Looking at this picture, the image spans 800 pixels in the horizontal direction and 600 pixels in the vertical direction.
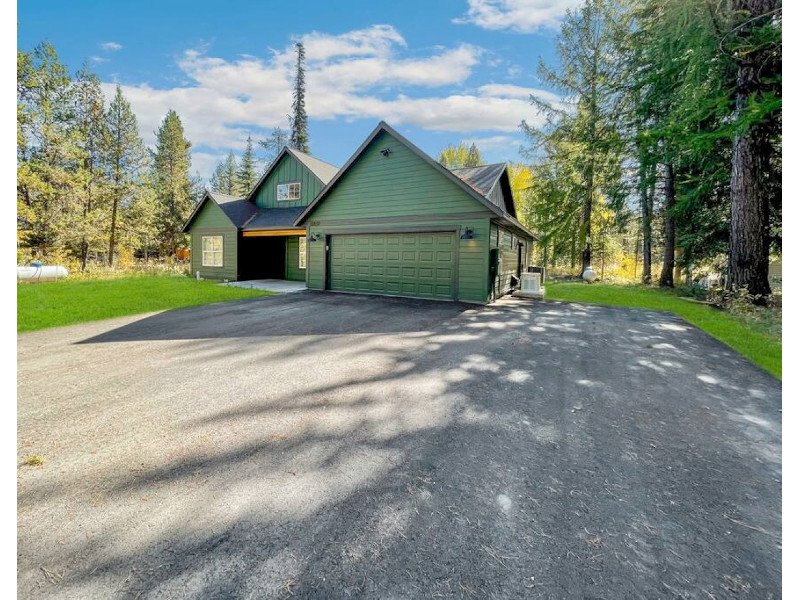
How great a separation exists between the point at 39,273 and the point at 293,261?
33.7 feet

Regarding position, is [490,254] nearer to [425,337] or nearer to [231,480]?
[425,337]

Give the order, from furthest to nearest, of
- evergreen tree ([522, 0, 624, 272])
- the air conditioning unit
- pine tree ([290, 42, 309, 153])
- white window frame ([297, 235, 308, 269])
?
pine tree ([290, 42, 309, 153]) → evergreen tree ([522, 0, 624, 272]) → white window frame ([297, 235, 308, 269]) → the air conditioning unit

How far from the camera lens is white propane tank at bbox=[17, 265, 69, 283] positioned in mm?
13969

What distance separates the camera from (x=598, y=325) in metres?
Result: 8.01

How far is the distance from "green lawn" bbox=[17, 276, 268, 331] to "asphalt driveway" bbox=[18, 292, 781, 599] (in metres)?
3.01

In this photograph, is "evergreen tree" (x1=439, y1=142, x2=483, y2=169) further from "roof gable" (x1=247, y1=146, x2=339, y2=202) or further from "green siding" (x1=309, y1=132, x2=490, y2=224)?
"green siding" (x1=309, y1=132, x2=490, y2=224)

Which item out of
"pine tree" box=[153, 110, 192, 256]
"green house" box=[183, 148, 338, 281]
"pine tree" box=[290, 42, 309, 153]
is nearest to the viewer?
"green house" box=[183, 148, 338, 281]

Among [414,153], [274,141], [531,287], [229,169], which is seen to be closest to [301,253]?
[414,153]

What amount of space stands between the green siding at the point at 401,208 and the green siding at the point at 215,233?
576 cm

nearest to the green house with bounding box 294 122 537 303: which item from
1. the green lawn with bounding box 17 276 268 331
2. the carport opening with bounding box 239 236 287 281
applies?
the green lawn with bounding box 17 276 268 331

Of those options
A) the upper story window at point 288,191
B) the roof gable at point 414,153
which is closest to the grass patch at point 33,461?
the roof gable at point 414,153

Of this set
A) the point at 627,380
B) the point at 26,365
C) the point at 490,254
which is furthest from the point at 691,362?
the point at 26,365

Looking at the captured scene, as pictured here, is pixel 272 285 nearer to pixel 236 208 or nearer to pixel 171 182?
pixel 236 208
